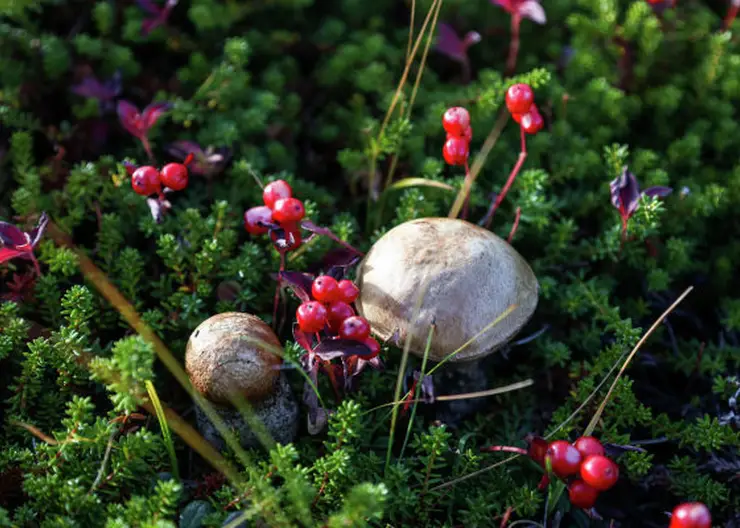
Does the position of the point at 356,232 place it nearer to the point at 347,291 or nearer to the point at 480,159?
the point at 480,159

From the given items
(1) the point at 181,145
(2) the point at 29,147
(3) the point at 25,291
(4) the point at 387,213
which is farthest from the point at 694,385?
(2) the point at 29,147

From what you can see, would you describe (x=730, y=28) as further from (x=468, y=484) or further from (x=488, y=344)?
(x=468, y=484)

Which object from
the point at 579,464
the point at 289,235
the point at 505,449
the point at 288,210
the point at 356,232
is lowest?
the point at 505,449

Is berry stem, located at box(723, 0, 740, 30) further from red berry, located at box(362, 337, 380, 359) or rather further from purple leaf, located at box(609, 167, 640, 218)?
red berry, located at box(362, 337, 380, 359)

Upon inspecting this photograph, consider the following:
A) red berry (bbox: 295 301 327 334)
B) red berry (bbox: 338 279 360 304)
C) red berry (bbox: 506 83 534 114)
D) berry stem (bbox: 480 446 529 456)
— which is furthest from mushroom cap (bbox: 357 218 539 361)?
red berry (bbox: 506 83 534 114)

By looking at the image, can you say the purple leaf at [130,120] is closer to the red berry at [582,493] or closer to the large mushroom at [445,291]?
the large mushroom at [445,291]

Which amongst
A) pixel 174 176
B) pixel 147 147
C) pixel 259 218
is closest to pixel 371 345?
pixel 259 218
